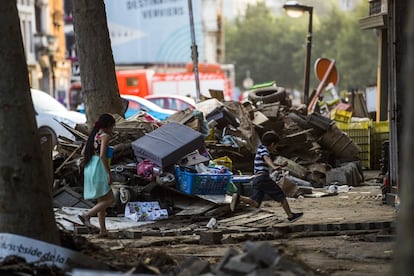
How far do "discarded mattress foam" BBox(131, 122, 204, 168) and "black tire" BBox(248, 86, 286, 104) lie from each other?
8.75 m

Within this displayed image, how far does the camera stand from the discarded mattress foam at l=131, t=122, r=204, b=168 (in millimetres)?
15484

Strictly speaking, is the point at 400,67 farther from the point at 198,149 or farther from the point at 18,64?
the point at 18,64

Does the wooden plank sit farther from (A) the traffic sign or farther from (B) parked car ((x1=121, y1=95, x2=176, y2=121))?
(A) the traffic sign

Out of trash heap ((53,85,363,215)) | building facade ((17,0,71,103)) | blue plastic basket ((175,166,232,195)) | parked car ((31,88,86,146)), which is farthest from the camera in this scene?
building facade ((17,0,71,103))

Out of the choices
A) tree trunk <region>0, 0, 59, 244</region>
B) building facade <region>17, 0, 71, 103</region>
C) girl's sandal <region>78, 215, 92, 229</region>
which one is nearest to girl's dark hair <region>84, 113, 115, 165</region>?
girl's sandal <region>78, 215, 92, 229</region>

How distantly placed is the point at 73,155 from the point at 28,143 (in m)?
6.99

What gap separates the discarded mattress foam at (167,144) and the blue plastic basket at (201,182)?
265mm

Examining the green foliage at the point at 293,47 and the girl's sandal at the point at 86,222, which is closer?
the girl's sandal at the point at 86,222

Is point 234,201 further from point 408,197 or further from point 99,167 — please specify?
point 408,197

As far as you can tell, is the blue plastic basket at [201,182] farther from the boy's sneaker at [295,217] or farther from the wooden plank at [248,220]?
the boy's sneaker at [295,217]

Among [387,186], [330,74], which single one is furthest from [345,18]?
[387,186]

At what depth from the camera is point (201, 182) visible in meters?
15.5

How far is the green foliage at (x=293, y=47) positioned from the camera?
93.3 meters

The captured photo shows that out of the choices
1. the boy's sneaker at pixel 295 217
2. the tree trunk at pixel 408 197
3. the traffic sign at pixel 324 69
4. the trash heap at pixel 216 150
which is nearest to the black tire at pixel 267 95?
the trash heap at pixel 216 150
